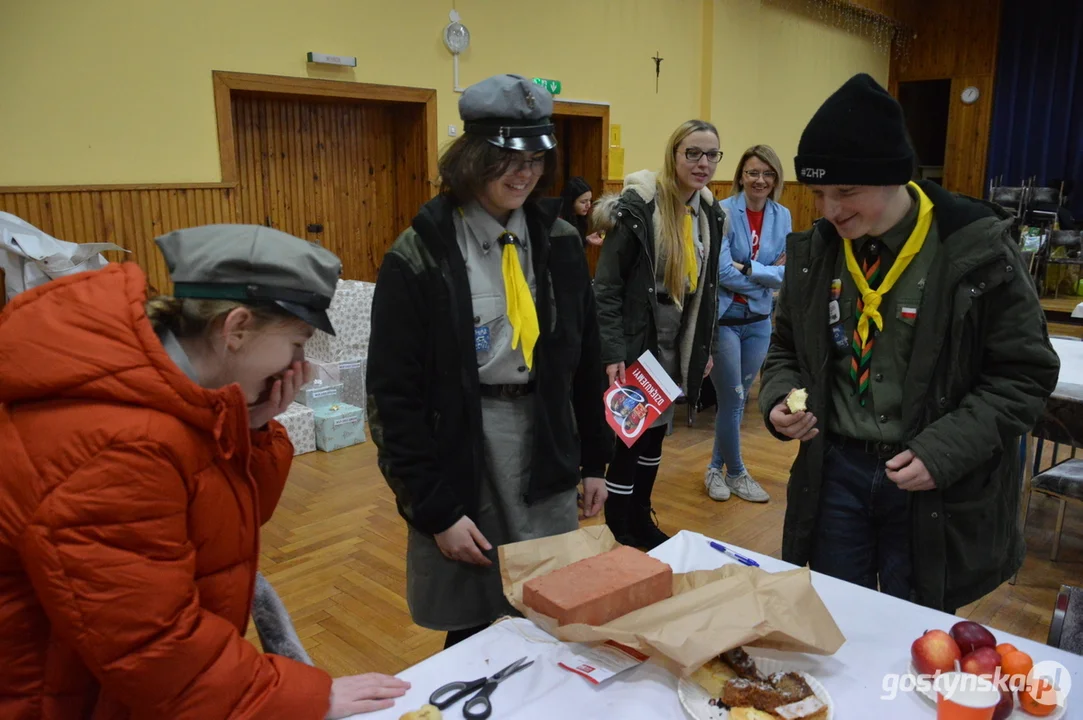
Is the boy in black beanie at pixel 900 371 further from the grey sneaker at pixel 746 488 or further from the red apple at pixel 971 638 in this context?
the grey sneaker at pixel 746 488

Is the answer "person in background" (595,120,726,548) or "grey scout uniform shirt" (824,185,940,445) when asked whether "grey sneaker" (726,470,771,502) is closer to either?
"person in background" (595,120,726,548)

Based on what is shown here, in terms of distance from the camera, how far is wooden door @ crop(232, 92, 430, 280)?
5254 millimetres

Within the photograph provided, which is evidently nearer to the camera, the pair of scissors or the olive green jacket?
the pair of scissors

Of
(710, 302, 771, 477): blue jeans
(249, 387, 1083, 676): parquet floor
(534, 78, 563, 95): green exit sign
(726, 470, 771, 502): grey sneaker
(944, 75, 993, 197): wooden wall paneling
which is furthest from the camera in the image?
(944, 75, 993, 197): wooden wall paneling

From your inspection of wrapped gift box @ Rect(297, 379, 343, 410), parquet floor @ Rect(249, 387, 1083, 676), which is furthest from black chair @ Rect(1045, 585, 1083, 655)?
wrapped gift box @ Rect(297, 379, 343, 410)

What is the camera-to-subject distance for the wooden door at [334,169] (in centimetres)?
525

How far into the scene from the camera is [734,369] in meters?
3.75

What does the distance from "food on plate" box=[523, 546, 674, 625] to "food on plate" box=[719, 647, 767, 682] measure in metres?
0.15

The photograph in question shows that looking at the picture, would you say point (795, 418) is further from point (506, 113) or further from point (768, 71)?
point (768, 71)

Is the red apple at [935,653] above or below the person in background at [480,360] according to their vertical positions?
below

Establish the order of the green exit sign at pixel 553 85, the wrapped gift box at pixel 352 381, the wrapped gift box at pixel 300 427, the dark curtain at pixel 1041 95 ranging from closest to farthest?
1. the wrapped gift box at pixel 300 427
2. the wrapped gift box at pixel 352 381
3. the green exit sign at pixel 553 85
4. the dark curtain at pixel 1041 95

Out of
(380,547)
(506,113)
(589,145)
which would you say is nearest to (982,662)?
(506,113)

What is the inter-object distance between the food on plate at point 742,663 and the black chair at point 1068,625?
2.02 feet

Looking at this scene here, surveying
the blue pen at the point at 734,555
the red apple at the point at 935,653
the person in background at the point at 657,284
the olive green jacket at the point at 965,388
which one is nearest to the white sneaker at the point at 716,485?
the person in background at the point at 657,284
